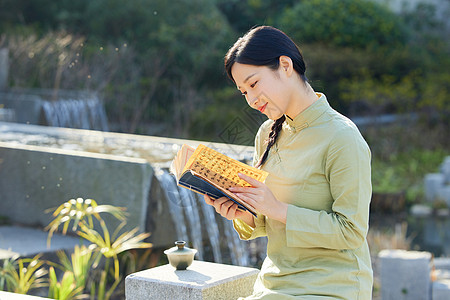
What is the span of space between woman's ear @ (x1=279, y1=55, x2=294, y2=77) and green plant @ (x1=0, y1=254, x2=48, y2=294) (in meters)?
2.51

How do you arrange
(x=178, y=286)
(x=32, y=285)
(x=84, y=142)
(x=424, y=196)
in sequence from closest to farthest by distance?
(x=178, y=286)
(x=32, y=285)
(x=84, y=142)
(x=424, y=196)

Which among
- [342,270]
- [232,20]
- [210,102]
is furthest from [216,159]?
[232,20]

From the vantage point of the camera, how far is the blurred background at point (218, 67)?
36.6ft

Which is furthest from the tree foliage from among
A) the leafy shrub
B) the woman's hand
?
the woman's hand

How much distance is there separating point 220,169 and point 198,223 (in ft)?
10.5

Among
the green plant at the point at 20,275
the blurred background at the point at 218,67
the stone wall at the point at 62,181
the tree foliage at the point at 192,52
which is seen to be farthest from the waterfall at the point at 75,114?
the green plant at the point at 20,275

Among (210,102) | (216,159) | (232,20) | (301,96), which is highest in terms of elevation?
(232,20)

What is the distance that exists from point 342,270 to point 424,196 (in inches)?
340

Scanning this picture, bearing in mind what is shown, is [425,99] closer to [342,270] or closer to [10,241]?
[10,241]

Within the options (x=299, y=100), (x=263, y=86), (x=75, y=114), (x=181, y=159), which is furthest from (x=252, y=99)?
(x=75, y=114)

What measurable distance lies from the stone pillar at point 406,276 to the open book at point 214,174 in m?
3.25

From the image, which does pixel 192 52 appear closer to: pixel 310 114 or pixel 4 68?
pixel 4 68

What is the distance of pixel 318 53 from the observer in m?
13.4

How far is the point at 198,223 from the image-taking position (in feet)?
16.9
